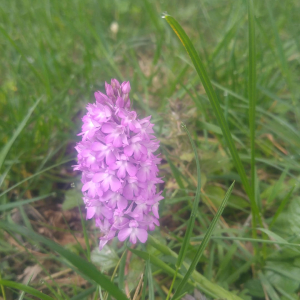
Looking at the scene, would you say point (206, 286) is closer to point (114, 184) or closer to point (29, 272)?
point (114, 184)

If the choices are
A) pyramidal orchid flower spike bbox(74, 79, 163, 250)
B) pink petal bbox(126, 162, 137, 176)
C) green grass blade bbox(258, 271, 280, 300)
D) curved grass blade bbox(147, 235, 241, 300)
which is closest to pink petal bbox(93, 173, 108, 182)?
pyramidal orchid flower spike bbox(74, 79, 163, 250)

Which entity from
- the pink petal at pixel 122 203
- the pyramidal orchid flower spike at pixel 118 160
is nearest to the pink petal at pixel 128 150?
the pyramidal orchid flower spike at pixel 118 160

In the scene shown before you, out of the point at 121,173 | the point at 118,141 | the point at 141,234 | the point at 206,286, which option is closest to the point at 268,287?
the point at 206,286

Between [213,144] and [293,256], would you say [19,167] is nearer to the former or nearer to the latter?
[213,144]

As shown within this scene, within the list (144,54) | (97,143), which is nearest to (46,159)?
(97,143)

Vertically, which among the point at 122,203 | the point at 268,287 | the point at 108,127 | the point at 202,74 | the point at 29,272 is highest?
the point at 202,74

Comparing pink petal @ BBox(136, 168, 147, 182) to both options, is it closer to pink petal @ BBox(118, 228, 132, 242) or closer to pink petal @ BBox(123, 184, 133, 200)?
pink petal @ BBox(123, 184, 133, 200)
